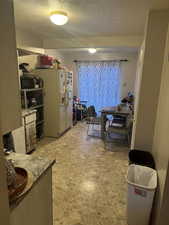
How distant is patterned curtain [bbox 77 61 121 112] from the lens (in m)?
5.58

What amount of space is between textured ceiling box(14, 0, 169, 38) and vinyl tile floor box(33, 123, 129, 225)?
2.49 m

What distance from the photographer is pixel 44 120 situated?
4.16 meters

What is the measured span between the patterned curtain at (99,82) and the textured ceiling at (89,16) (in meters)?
2.16

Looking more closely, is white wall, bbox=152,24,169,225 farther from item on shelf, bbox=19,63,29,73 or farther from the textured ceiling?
item on shelf, bbox=19,63,29,73

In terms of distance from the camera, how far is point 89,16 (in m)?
2.41

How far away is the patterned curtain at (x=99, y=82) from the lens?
18.3ft

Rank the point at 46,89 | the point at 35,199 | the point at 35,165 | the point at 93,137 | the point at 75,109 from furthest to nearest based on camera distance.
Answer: the point at 75,109
the point at 93,137
the point at 46,89
the point at 35,165
the point at 35,199

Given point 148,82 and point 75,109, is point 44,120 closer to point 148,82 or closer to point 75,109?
point 75,109

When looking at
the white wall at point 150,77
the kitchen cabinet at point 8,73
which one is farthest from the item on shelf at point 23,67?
the kitchen cabinet at point 8,73

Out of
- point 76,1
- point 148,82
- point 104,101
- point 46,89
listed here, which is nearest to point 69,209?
point 148,82

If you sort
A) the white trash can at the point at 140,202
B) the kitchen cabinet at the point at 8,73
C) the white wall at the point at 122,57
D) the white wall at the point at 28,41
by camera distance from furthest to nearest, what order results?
the white wall at the point at 122,57 → the white wall at the point at 28,41 → the white trash can at the point at 140,202 → the kitchen cabinet at the point at 8,73

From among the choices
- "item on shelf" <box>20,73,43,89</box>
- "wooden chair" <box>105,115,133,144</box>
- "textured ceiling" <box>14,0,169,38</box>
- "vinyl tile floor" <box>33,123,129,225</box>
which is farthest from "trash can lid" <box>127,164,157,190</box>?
"item on shelf" <box>20,73,43,89</box>

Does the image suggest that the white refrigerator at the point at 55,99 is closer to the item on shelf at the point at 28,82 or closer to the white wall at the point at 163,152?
the item on shelf at the point at 28,82

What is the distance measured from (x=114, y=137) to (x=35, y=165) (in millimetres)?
3219
